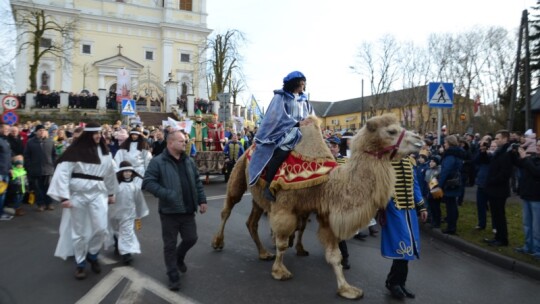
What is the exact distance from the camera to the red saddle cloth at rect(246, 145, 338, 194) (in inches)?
197

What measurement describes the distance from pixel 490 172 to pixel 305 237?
3.61 metres

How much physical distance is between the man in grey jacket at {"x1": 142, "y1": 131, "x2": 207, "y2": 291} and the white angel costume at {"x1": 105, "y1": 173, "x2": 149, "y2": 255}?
1.27m

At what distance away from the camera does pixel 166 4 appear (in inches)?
1997

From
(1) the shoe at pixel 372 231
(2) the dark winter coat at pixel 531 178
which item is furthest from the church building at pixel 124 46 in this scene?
(2) the dark winter coat at pixel 531 178

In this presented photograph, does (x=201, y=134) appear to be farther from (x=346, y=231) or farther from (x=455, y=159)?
(x=346, y=231)

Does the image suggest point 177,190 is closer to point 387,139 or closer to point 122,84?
point 387,139

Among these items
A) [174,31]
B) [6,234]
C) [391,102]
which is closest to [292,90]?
[6,234]

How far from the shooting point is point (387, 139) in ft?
14.9

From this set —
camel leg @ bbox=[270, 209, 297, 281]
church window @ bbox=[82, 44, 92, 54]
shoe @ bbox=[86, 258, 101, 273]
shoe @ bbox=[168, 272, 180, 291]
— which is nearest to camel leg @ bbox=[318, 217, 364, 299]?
camel leg @ bbox=[270, 209, 297, 281]

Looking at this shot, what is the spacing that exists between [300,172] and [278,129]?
747 millimetres

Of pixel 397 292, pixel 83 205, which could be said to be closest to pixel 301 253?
pixel 397 292

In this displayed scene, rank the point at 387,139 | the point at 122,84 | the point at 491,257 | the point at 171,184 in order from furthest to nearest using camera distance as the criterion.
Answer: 1. the point at 122,84
2. the point at 491,257
3. the point at 171,184
4. the point at 387,139

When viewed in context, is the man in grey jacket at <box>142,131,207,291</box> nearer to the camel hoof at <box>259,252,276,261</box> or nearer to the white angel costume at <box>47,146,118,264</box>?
the white angel costume at <box>47,146,118,264</box>

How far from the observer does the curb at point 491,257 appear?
6172 millimetres
